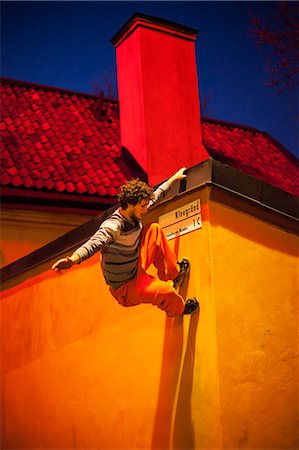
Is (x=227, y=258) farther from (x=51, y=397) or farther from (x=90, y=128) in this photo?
(x=90, y=128)

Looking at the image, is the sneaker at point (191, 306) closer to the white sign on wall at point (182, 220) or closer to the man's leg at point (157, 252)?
the man's leg at point (157, 252)

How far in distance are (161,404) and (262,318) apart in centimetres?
107

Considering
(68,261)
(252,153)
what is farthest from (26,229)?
(252,153)

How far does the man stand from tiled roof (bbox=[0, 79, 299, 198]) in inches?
188

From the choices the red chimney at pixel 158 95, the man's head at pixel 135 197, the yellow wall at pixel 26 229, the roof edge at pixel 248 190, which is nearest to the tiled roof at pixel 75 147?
the yellow wall at pixel 26 229

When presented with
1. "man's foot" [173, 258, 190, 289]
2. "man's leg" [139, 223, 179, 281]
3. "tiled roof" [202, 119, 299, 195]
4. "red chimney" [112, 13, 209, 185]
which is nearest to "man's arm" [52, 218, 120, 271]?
"man's leg" [139, 223, 179, 281]

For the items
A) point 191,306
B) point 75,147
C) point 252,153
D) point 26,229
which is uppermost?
point 252,153

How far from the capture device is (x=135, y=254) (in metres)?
4.49

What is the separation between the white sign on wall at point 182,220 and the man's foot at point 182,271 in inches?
10.1

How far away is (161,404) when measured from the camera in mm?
4914

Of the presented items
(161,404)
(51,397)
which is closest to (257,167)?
(51,397)

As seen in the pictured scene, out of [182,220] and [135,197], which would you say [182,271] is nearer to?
[182,220]

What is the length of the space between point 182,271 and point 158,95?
5.40 metres

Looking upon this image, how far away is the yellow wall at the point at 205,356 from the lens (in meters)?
4.49
